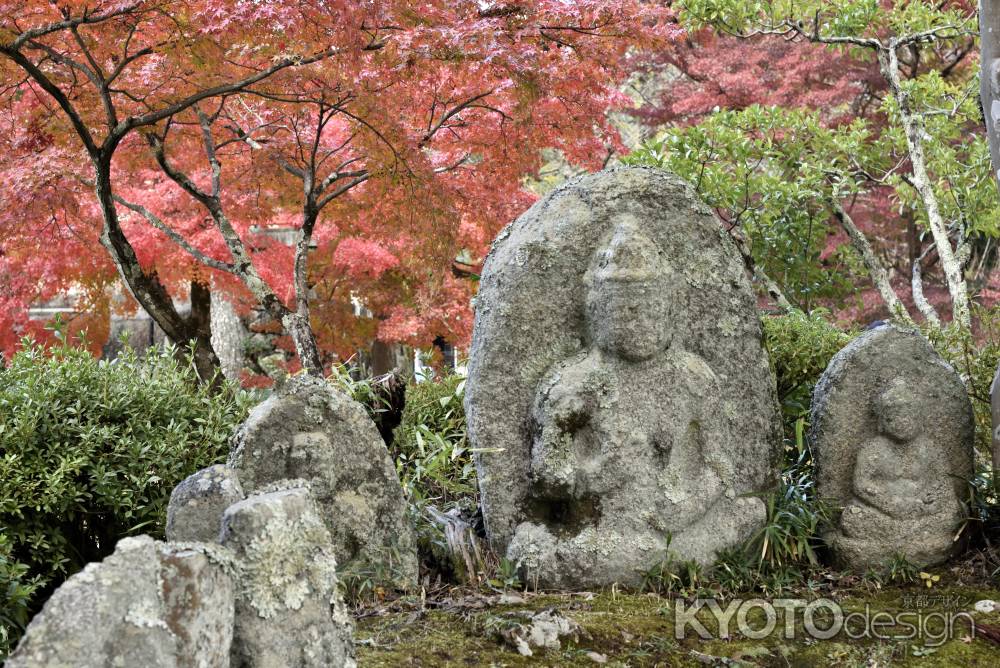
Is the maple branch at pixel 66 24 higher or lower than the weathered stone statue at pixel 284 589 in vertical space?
higher

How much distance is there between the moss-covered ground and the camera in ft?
10.1

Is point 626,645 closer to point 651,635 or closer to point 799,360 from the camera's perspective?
point 651,635

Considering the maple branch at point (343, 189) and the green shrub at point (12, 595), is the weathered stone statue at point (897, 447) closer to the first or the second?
the green shrub at point (12, 595)

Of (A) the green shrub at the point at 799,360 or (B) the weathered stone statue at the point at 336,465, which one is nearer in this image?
(B) the weathered stone statue at the point at 336,465

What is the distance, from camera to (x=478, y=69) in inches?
239

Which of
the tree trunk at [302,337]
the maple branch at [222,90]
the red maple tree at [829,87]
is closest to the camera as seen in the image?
the maple branch at [222,90]

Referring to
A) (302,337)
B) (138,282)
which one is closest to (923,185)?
(302,337)

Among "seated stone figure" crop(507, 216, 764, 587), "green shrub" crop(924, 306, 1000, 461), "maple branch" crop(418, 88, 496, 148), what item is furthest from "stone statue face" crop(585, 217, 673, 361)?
"maple branch" crop(418, 88, 496, 148)

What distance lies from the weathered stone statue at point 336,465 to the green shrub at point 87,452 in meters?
0.91

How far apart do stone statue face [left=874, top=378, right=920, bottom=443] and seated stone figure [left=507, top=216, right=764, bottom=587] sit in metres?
0.70

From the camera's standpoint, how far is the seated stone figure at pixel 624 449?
3.85 m

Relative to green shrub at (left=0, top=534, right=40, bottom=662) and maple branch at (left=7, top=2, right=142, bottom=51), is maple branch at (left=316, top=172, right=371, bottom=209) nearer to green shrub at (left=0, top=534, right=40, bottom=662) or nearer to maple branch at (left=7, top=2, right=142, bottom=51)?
maple branch at (left=7, top=2, right=142, bottom=51)

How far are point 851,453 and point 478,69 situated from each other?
137 inches

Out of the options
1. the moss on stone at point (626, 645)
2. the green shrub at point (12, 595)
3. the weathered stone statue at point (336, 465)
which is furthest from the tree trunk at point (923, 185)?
the green shrub at point (12, 595)
